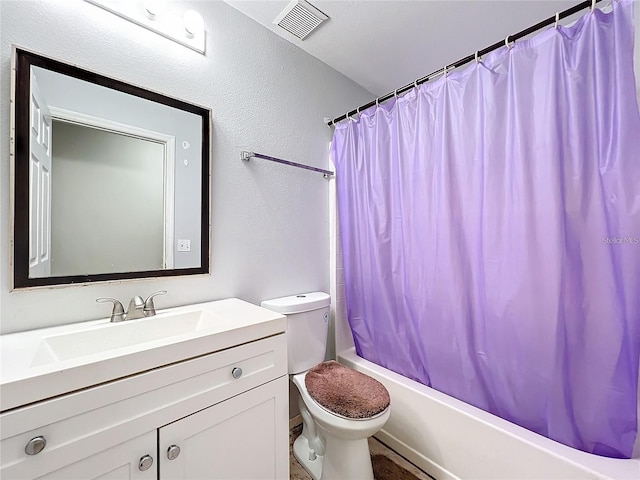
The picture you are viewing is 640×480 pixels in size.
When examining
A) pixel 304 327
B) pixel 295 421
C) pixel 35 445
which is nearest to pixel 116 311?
pixel 35 445

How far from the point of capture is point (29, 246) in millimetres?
940

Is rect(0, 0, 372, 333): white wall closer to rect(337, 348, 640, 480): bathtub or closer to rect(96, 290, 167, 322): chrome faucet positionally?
rect(96, 290, 167, 322): chrome faucet

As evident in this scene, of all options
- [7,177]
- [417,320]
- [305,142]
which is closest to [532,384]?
[417,320]

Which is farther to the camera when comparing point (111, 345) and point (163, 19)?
point (163, 19)

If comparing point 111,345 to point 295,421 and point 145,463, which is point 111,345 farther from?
point 295,421

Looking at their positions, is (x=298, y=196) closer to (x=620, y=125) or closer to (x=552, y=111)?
(x=552, y=111)

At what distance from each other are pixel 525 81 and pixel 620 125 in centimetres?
37

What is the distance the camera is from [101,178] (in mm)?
1095

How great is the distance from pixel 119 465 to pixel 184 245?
0.79 meters

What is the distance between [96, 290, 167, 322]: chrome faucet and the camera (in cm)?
104

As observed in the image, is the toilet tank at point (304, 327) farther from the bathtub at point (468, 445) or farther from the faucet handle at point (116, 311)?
the faucet handle at point (116, 311)

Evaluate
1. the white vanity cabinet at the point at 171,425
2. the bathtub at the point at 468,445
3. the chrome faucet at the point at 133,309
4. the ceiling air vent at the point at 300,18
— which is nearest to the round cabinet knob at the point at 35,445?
the white vanity cabinet at the point at 171,425

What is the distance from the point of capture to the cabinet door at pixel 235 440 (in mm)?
826

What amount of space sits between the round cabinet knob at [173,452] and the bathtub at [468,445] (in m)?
1.07
